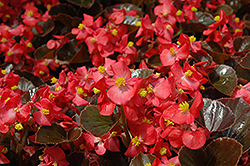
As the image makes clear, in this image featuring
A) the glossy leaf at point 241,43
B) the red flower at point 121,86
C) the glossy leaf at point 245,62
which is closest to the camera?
the red flower at point 121,86

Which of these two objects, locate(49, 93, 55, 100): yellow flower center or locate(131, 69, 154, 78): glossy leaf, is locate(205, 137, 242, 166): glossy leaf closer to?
locate(131, 69, 154, 78): glossy leaf

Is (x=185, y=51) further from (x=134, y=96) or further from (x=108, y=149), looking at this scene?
(x=108, y=149)

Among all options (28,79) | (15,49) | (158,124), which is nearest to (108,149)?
(158,124)

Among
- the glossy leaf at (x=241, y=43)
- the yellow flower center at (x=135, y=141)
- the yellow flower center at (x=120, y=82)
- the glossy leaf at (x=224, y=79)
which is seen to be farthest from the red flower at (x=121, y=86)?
the glossy leaf at (x=241, y=43)

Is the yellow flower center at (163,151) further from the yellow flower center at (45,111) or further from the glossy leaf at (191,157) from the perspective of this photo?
the yellow flower center at (45,111)

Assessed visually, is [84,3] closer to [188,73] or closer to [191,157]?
[188,73]

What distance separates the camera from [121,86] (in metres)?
0.60

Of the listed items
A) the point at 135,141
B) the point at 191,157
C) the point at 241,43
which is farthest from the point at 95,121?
the point at 241,43

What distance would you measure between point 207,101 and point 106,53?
0.44 metres

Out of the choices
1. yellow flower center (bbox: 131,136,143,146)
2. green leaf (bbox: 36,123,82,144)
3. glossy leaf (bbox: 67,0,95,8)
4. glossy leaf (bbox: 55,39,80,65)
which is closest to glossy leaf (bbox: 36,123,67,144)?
green leaf (bbox: 36,123,82,144)

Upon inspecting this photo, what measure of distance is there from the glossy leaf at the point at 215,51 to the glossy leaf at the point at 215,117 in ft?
1.05

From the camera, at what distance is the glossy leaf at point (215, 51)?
3.12 feet

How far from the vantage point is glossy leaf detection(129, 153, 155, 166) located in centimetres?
62

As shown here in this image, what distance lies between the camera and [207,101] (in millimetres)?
709
